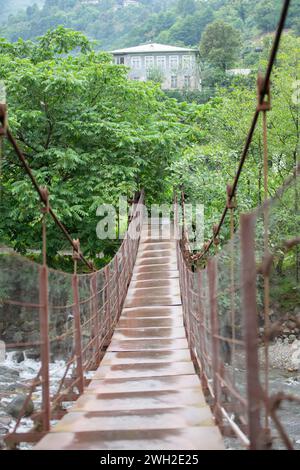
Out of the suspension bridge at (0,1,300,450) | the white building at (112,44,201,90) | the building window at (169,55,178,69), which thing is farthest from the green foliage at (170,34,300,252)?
the building window at (169,55,178,69)

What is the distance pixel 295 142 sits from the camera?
12.3 m

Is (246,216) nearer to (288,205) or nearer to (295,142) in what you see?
(288,205)

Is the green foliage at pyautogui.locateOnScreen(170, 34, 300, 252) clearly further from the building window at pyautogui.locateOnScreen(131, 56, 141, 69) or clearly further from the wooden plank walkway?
the building window at pyautogui.locateOnScreen(131, 56, 141, 69)

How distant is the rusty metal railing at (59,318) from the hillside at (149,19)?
21.4 metres

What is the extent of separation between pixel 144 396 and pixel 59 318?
7.46 metres

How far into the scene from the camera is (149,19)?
5369 centimetres

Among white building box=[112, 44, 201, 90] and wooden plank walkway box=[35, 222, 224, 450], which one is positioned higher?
white building box=[112, 44, 201, 90]

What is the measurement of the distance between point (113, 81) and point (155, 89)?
3.70 ft

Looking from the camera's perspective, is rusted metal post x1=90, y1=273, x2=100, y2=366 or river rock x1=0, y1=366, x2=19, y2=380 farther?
river rock x1=0, y1=366, x2=19, y2=380

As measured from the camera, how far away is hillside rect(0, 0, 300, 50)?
43.5 metres

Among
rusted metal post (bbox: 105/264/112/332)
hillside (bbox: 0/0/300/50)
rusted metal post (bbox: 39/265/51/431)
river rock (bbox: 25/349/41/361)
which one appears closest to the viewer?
rusted metal post (bbox: 39/265/51/431)

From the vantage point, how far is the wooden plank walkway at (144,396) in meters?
2.52

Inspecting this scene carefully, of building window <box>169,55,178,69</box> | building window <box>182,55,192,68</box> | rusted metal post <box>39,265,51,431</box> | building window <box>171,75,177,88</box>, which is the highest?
building window <box>169,55,178,69</box>

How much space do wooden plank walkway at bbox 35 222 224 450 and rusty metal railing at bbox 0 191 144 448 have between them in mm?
126
